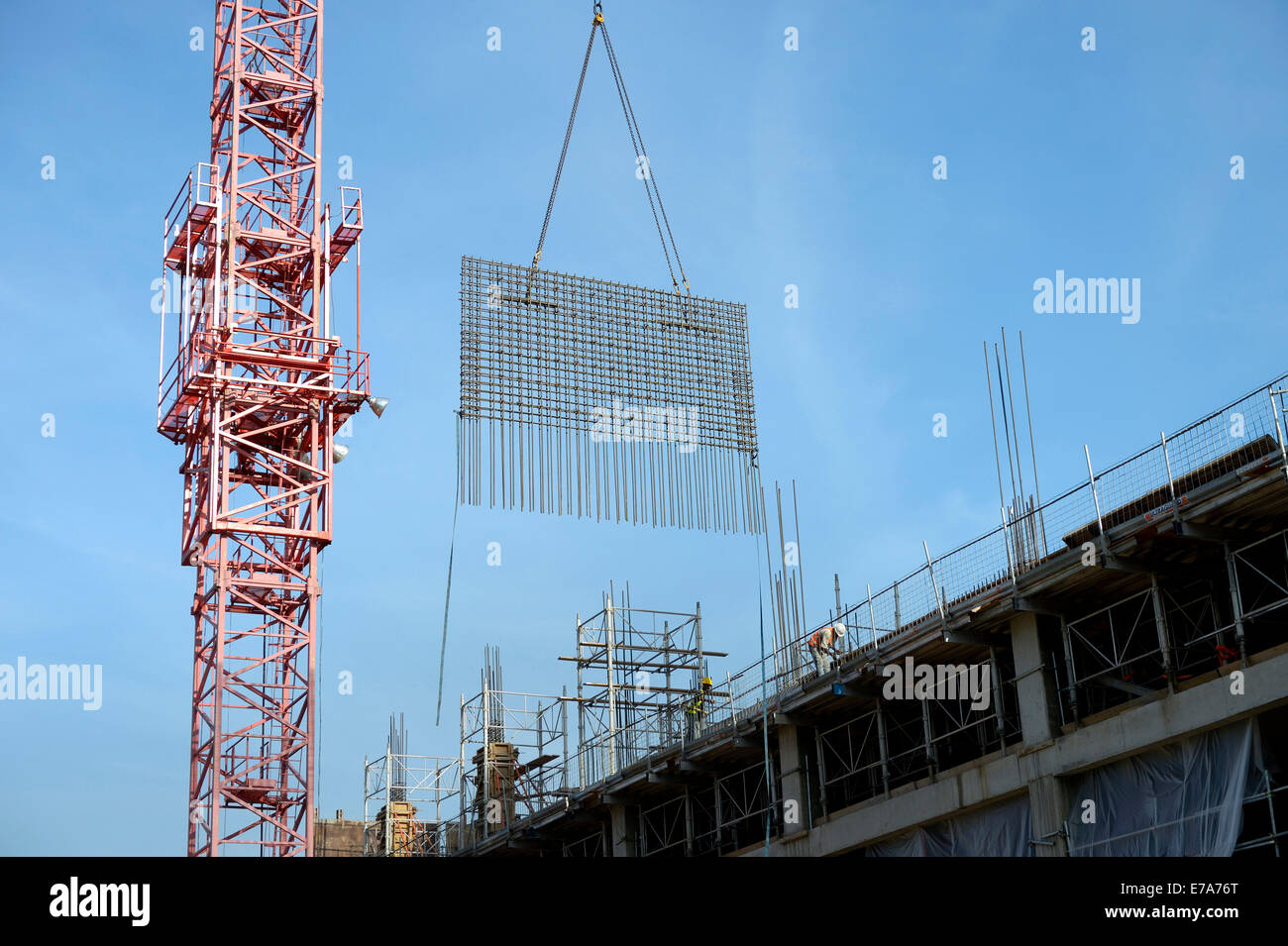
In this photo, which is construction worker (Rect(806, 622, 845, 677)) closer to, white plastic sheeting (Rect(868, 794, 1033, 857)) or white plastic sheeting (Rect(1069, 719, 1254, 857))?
white plastic sheeting (Rect(868, 794, 1033, 857))

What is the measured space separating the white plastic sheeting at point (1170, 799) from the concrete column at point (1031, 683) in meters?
1.34

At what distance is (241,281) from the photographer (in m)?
54.8

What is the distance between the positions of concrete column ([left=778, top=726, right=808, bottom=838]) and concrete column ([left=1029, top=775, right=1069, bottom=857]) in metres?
8.56

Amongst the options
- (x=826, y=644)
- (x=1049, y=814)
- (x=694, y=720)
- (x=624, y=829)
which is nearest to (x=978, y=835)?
(x=1049, y=814)

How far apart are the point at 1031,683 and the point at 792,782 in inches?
358

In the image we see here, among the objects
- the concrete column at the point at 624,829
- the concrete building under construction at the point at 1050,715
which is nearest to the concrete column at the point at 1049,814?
the concrete building under construction at the point at 1050,715

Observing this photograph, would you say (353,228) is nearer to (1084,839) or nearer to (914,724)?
(914,724)

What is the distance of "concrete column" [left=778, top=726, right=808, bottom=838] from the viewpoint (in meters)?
42.4
